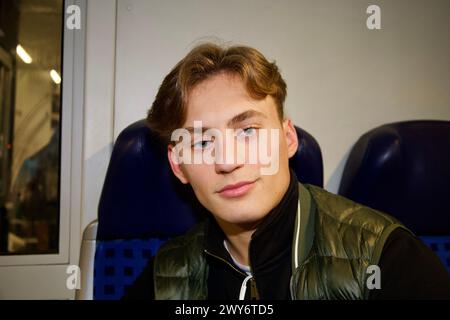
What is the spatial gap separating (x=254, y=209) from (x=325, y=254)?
0.57ft

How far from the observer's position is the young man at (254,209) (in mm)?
744

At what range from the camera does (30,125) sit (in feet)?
3.55

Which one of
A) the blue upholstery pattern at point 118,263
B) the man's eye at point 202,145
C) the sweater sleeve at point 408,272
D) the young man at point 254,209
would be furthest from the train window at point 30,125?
the sweater sleeve at point 408,272

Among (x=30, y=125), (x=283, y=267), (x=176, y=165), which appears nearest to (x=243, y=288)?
(x=283, y=267)

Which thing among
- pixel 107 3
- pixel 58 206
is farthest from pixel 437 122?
pixel 58 206

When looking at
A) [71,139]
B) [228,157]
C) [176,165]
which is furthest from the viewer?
[71,139]

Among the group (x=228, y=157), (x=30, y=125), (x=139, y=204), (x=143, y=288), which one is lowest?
(x=143, y=288)

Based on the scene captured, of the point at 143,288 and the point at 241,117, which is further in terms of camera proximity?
the point at 143,288

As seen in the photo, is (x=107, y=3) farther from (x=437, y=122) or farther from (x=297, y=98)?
(x=437, y=122)

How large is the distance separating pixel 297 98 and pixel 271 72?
0.26m

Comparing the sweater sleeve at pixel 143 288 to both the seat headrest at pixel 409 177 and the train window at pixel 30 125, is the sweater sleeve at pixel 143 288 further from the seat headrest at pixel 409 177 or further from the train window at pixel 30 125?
the seat headrest at pixel 409 177

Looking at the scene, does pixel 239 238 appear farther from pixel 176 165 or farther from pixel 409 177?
pixel 409 177

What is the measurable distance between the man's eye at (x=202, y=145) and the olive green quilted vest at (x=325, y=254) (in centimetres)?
25
